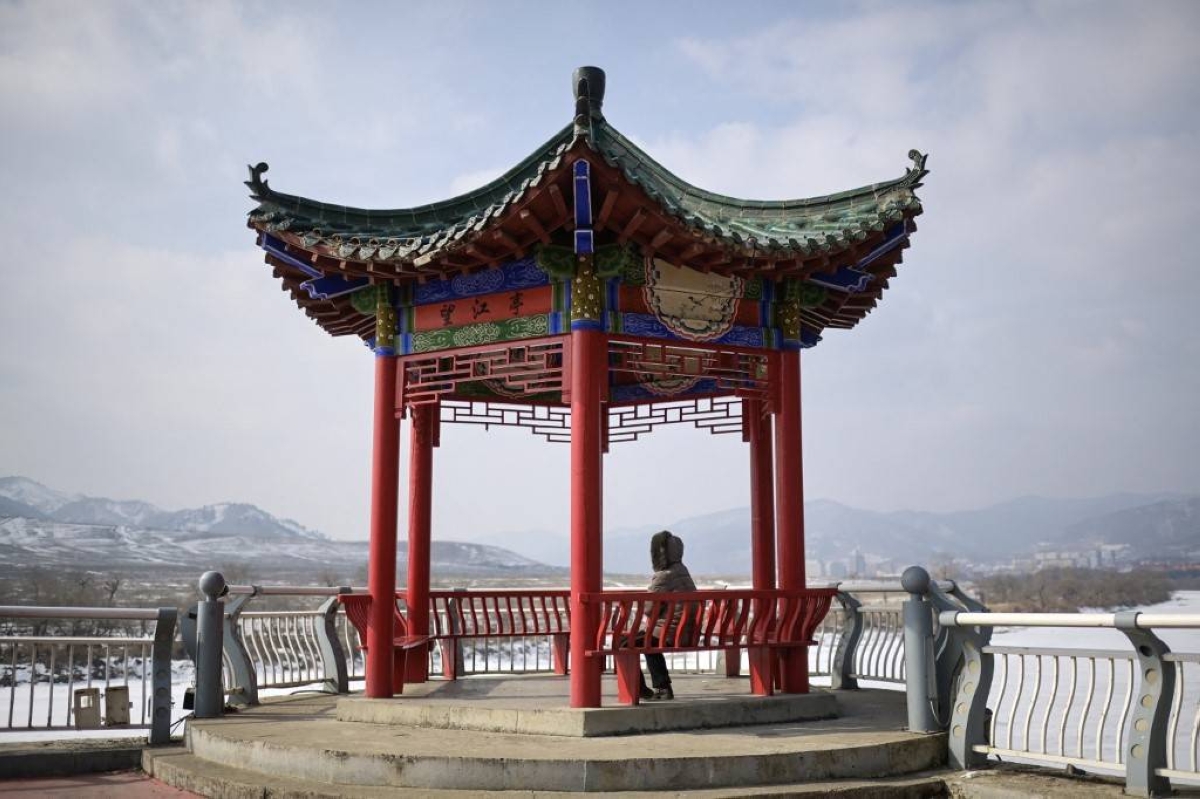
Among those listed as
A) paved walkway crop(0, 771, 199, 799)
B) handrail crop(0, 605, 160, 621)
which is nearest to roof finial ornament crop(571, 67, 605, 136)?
handrail crop(0, 605, 160, 621)

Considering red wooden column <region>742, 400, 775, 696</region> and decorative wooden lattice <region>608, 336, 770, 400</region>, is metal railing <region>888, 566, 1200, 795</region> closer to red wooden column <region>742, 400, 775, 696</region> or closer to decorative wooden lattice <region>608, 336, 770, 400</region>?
red wooden column <region>742, 400, 775, 696</region>

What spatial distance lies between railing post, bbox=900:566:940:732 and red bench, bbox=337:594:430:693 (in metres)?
4.55

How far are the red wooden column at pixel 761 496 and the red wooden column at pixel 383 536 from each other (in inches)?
143

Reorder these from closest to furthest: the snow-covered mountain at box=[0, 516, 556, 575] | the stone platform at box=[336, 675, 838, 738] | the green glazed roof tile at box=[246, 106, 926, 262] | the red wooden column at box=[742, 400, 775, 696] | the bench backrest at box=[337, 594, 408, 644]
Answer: the stone platform at box=[336, 675, 838, 738]
the green glazed roof tile at box=[246, 106, 926, 262]
the bench backrest at box=[337, 594, 408, 644]
the red wooden column at box=[742, 400, 775, 696]
the snow-covered mountain at box=[0, 516, 556, 575]

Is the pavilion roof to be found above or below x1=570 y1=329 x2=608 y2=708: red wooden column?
above

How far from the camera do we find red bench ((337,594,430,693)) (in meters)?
9.33

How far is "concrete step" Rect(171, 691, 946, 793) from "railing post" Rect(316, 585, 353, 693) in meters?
2.83

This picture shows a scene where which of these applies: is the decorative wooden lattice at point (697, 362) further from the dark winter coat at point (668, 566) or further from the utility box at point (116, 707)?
the utility box at point (116, 707)

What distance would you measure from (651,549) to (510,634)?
2.97 metres

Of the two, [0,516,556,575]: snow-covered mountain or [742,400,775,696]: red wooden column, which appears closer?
[742,400,775,696]: red wooden column

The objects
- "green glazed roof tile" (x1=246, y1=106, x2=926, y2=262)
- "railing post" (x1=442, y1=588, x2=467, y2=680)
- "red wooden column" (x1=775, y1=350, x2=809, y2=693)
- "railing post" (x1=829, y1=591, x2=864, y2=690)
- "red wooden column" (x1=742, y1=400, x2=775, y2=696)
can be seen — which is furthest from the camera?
"railing post" (x1=829, y1=591, x2=864, y2=690)

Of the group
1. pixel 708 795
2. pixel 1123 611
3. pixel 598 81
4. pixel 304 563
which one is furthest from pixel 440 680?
pixel 304 563

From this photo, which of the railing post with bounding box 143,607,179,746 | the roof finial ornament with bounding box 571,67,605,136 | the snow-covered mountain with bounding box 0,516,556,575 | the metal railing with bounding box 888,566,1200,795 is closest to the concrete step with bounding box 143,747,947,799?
the metal railing with bounding box 888,566,1200,795

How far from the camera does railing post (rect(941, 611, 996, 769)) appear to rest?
23.9 feet
